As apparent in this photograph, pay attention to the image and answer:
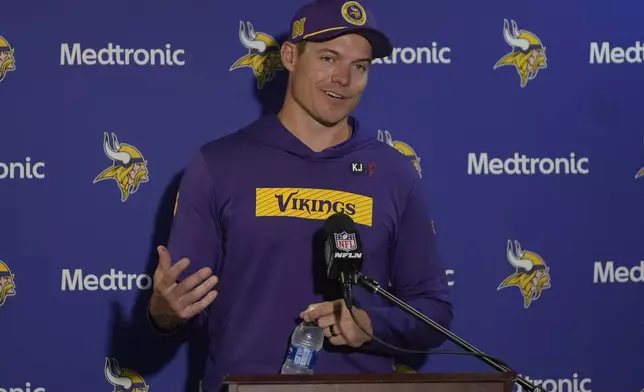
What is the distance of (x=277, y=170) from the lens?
2.54 metres

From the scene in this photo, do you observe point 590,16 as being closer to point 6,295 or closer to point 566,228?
point 566,228

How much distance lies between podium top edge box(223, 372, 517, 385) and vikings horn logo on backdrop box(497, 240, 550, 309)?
5.35ft

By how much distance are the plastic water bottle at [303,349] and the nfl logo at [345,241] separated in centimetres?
41

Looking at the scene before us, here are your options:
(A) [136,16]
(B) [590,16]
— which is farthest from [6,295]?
(B) [590,16]

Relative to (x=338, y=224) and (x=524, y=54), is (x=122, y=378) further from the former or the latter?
(x=524, y=54)

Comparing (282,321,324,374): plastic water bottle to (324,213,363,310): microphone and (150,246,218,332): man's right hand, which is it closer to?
(150,246,218,332): man's right hand

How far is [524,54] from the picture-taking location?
318 cm

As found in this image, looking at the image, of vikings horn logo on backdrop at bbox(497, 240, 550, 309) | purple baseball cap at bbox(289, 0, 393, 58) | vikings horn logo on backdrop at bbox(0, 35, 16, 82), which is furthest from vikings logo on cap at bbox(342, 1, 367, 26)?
vikings horn logo on backdrop at bbox(0, 35, 16, 82)

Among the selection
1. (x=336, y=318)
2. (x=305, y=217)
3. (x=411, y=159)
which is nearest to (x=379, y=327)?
(x=336, y=318)

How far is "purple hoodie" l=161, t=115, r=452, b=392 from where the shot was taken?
2410 millimetres

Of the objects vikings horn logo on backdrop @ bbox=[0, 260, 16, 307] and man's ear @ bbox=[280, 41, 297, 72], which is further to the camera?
vikings horn logo on backdrop @ bbox=[0, 260, 16, 307]

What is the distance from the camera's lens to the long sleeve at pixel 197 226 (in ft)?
7.91

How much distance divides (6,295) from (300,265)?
45.1 inches

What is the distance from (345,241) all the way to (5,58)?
1734 millimetres
